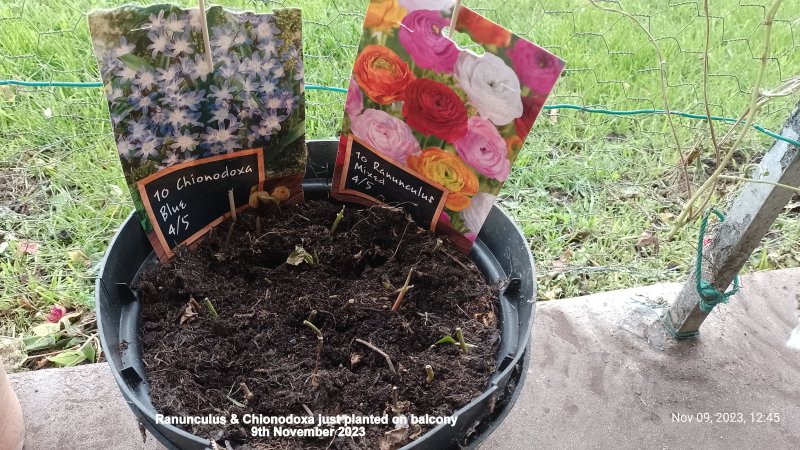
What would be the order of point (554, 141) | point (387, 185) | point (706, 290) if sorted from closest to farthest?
point (387, 185)
point (706, 290)
point (554, 141)

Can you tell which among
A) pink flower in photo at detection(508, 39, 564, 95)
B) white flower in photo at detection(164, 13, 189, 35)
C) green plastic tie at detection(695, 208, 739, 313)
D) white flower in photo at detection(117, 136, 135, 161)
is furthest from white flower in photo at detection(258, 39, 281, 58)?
green plastic tie at detection(695, 208, 739, 313)

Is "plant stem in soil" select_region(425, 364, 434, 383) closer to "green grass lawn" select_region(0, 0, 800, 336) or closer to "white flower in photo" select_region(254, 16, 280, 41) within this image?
"white flower in photo" select_region(254, 16, 280, 41)

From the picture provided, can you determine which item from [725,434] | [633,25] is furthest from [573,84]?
[725,434]

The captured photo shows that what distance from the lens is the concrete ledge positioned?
1108 millimetres

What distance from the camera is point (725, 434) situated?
3.74 ft

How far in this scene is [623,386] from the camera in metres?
1.20

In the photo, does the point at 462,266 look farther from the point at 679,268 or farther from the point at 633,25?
the point at 633,25

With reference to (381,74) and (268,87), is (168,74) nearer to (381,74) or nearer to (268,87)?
(268,87)

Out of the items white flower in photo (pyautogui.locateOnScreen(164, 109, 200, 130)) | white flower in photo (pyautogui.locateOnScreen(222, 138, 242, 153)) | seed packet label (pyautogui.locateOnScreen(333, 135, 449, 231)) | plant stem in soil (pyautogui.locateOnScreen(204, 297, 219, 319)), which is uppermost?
white flower in photo (pyautogui.locateOnScreen(164, 109, 200, 130))

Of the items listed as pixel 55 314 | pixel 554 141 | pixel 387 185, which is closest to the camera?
pixel 387 185

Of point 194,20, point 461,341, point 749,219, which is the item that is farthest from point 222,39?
point 749,219

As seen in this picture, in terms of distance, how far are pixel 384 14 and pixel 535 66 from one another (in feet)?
0.73

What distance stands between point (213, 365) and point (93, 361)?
55 centimetres

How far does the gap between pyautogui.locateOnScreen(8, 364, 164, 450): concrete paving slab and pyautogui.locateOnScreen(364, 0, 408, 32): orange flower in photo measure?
2.61ft
